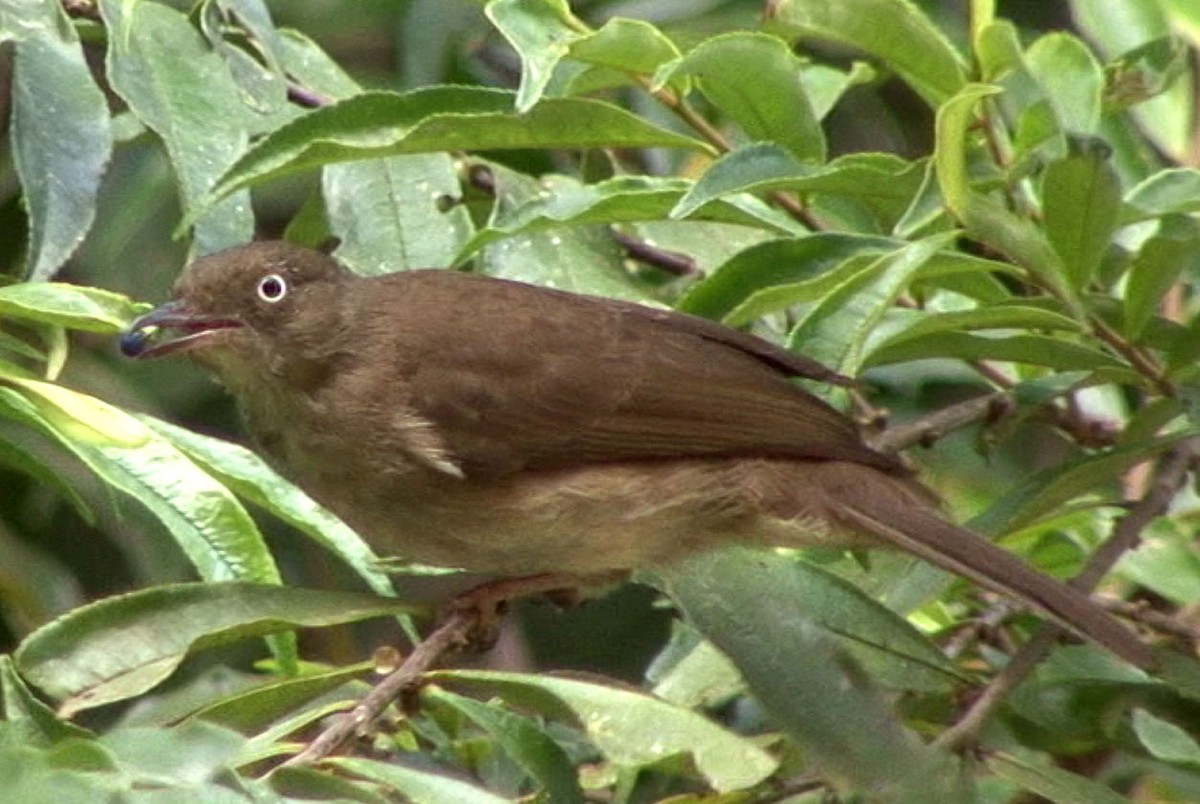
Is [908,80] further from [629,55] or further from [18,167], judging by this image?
[18,167]

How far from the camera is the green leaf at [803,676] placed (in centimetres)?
325

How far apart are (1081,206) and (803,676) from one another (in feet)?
2.83

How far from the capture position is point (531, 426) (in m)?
4.39

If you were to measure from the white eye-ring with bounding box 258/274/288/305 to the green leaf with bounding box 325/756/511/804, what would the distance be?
5.11 ft

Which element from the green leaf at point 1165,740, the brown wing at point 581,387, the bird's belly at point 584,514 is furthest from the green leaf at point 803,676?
the green leaf at point 1165,740

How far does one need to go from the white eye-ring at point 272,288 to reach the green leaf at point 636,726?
126 cm

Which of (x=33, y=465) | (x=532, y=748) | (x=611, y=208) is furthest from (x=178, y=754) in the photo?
(x=611, y=208)

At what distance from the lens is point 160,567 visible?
16.1ft

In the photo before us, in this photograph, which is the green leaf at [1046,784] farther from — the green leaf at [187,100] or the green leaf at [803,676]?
the green leaf at [187,100]

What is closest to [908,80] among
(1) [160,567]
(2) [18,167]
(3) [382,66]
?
(2) [18,167]

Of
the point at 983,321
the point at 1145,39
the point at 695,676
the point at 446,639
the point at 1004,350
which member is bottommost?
the point at 695,676

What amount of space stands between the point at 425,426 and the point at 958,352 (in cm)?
108

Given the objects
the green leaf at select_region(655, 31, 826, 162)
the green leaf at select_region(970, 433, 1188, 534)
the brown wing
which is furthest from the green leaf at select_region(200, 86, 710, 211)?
the green leaf at select_region(970, 433, 1188, 534)

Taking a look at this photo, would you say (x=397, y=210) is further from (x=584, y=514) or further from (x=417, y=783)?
(x=417, y=783)
